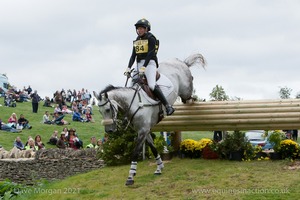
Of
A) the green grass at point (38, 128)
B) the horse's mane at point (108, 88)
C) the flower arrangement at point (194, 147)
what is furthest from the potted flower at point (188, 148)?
the green grass at point (38, 128)

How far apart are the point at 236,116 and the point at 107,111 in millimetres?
3894

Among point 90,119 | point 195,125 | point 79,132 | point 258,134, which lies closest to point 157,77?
point 195,125

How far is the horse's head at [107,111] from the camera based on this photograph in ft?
29.1

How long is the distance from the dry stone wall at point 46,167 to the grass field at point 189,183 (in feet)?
6.25

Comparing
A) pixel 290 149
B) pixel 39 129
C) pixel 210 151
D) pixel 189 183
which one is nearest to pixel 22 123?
pixel 39 129

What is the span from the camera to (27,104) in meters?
37.3

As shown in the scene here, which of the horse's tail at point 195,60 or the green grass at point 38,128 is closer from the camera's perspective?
the horse's tail at point 195,60

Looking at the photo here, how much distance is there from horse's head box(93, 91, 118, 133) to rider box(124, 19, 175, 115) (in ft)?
3.68

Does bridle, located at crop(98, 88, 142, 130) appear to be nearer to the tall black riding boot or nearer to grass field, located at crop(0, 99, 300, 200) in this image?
the tall black riding boot

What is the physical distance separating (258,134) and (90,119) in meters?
14.6

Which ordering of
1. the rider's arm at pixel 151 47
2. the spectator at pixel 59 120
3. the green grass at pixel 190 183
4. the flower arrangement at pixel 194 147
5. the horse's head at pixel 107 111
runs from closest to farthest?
1. the green grass at pixel 190 183
2. the horse's head at pixel 107 111
3. the rider's arm at pixel 151 47
4. the flower arrangement at pixel 194 147
5. the spectator at pixel 59 120

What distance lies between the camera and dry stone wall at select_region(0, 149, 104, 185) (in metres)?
13.6

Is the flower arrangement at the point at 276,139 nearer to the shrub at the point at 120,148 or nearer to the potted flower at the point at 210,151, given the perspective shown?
the potted flower at the point at 210,151

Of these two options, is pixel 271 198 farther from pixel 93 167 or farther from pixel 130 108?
pixel 93 167
